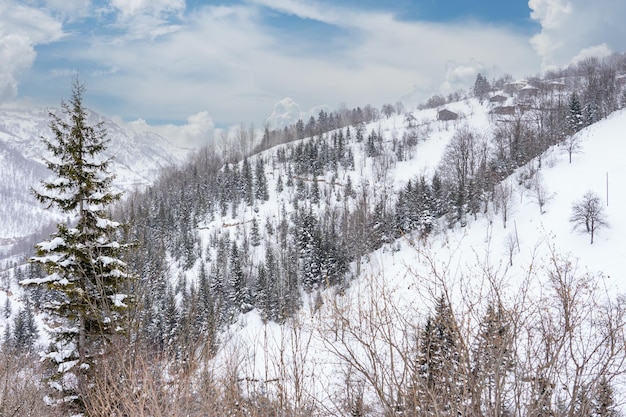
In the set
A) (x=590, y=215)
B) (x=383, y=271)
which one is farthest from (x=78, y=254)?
(x=590, y=215)

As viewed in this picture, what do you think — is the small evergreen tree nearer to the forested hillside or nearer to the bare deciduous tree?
the forested hillside

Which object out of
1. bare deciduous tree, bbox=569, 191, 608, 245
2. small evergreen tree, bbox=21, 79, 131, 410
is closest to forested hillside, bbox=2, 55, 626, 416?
bare deciduous tree, bbox=569, 191, 608, 245

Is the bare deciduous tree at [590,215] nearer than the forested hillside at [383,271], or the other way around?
the forested hillside at [383,271]

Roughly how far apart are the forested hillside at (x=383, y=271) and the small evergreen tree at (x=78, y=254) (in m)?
0.86

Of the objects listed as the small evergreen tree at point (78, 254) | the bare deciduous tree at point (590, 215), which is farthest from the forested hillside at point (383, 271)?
the small evergreen tree at point (78, 254)

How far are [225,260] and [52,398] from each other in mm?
63049

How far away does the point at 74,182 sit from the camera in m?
8.38

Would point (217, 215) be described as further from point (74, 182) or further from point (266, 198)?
point (74, 182)

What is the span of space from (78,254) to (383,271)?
7.37m

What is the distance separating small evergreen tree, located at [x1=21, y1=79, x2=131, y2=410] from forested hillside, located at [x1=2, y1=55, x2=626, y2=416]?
86 centimetres

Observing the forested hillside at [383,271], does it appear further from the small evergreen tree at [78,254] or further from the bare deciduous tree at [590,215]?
the small evergreen tree at [78,254]

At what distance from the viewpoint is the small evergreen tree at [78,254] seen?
303 inches

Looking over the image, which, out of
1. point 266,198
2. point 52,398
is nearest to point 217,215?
point 266,198

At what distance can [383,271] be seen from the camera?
5.01 m
